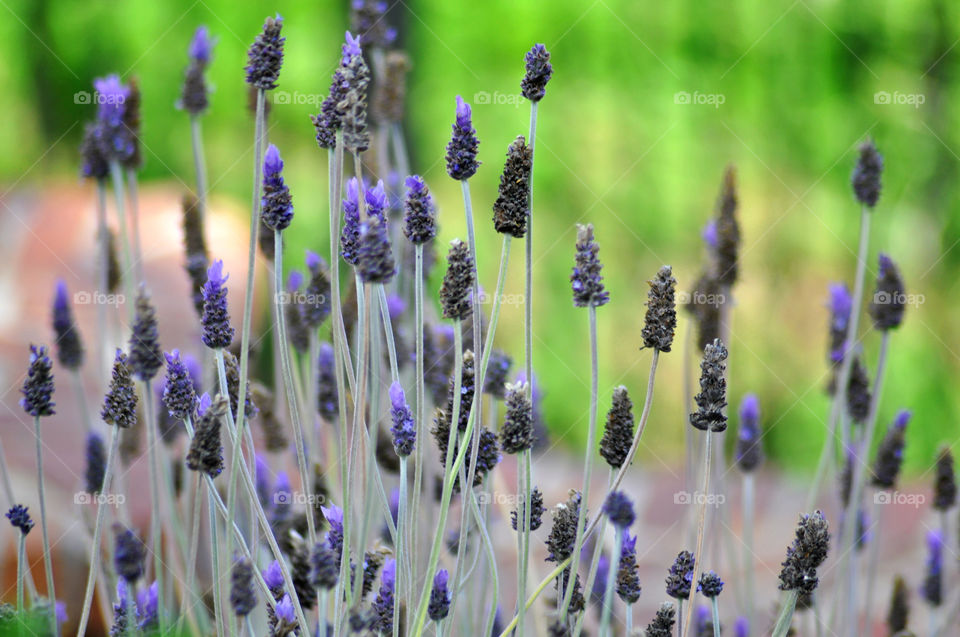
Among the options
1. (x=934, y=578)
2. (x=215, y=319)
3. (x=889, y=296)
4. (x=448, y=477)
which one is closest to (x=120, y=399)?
(x=215, y=319)

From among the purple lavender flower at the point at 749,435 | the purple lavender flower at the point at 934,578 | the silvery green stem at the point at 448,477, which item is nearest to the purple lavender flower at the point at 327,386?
the silvery green stem at the point at 448,477

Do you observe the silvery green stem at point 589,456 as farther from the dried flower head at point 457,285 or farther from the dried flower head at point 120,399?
the dried flower head at point 120,399

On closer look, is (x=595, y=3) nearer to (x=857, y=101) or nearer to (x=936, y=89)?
(x=857, y=101)

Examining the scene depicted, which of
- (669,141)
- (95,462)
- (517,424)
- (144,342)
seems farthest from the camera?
(669,141)

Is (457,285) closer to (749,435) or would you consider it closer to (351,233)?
(351,233)

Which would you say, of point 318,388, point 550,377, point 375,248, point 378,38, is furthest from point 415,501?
point 550,377

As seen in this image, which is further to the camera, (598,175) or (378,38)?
(598,175)
